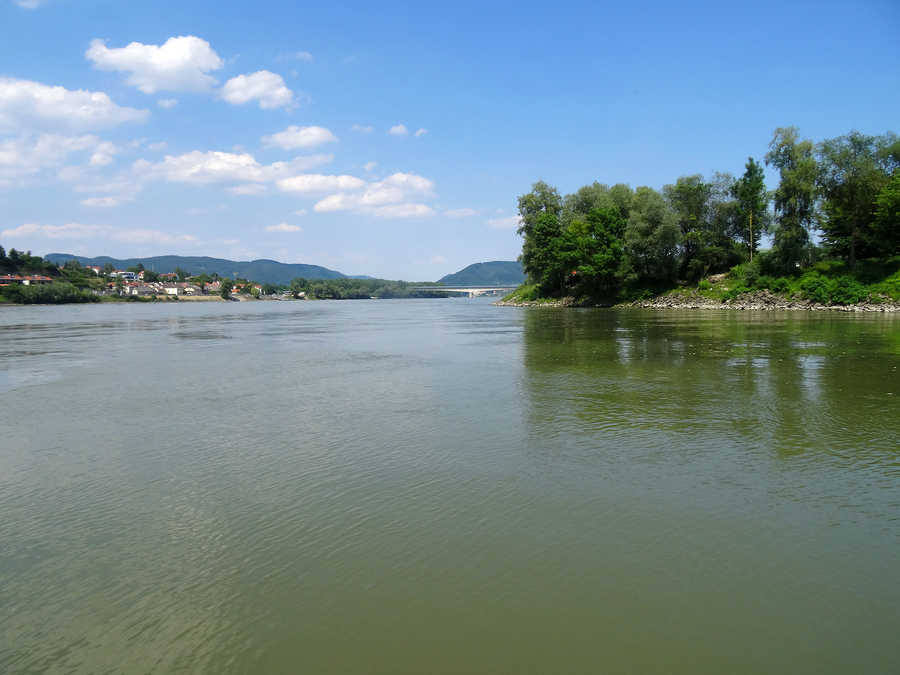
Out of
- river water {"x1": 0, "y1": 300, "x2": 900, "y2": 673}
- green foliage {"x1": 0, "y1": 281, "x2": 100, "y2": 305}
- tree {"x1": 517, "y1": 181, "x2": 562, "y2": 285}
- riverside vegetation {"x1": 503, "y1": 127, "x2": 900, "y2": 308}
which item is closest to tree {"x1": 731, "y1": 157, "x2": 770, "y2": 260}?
riverside vegetation {"x1": 503, "y1": 127, "x2": 900, "y2": 308}

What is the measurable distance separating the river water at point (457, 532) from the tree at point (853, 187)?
58553 mm

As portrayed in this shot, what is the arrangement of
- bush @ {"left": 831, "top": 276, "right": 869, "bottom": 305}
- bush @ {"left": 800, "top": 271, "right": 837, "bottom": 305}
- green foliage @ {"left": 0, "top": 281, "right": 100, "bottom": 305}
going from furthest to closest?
green foliage @ {"left": 0, "top": 281, "right": 100, "bottom": 305}
bush @ {"left": 800, "top": 271, "right": 837, "bottom": 305}
bush @ {"left": 831, "top": 276, "right": 869, "bottom": 305}

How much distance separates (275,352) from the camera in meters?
30.7

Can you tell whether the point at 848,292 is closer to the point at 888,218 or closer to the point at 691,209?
the point at 888,218

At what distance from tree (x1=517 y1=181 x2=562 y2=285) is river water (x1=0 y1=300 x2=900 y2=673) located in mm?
79310

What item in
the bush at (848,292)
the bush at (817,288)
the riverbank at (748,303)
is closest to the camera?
the riverbank at (748,303)

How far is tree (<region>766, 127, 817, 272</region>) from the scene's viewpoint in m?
65.7

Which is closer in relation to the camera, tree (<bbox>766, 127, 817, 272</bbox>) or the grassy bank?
the grassy bank

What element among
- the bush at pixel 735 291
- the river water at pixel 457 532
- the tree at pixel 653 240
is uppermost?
the tree at pixel 653 240

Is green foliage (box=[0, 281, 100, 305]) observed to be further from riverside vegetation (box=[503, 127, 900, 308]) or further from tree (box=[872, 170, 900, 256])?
tree (box=[872, 170, 900, 256])

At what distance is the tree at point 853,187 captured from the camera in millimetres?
62062

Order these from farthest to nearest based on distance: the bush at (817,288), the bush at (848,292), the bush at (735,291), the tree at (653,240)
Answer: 1. the tree at (653,240)
2. the bush at (735,291)
3. the bush at (817,288)
4. the bush at (848,292)

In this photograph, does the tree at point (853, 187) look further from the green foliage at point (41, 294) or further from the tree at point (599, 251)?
the green foliage at point (41, 294)

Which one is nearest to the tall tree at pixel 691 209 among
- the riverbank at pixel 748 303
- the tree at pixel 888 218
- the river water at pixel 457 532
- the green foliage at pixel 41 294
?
the riverbank at pixel 748 303
